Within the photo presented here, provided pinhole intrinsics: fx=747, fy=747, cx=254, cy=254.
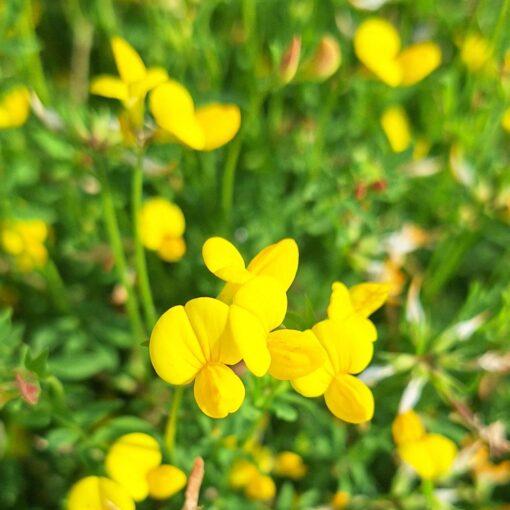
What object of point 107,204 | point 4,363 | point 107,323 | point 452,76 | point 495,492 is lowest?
point 495,492

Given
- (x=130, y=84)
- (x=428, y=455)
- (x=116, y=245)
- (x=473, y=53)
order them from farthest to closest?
1. (x=473, y=53)
2. (x=116, y=245)
3. (x=428, y=455)
4. (x=130, y=84)

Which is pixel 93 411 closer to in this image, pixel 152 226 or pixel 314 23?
pixel 152 226

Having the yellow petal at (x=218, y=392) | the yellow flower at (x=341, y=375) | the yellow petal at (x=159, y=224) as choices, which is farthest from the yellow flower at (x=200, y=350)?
the yellow petal at (x=159, y=224)

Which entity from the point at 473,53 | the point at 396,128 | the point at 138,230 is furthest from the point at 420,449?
the point at 473,53

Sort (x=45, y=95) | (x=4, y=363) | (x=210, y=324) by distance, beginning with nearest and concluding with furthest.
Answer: (x=210, y=324) < (x=4, y=363) < (x=45, y=95)

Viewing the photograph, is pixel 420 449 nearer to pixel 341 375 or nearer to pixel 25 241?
pixel 341 375

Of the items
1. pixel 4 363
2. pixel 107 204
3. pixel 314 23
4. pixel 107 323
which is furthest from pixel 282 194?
pixel 4 363
